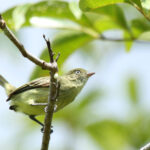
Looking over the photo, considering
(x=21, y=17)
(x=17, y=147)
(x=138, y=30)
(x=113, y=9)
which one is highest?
(x=21, y=17)

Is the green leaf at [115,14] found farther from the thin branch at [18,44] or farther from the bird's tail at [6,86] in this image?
the bird's tail at [6,86]

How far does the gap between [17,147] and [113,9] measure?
317 cm

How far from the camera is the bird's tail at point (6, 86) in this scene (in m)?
5.51

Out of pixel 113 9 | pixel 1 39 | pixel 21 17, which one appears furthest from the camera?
pixel 1 39

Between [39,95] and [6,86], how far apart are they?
0.92m

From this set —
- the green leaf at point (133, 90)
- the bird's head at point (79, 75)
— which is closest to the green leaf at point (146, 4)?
the bird's head at point (79, 75)

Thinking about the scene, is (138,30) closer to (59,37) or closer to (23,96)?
(59,37)

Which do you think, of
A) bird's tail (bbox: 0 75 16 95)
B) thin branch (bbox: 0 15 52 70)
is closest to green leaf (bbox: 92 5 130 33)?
thin branch (bbox: 0 15 52 70)

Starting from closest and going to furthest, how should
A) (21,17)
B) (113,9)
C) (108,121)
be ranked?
(21,17) < (113,9) < (108,121)

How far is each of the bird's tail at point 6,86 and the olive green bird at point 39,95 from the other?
10cm

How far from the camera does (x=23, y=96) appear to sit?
5027 millimetres

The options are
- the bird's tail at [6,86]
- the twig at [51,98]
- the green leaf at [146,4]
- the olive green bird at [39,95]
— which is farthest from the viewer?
the bird's tail at [6,86]

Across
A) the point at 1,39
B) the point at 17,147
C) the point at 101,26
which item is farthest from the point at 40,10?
the point at 1,39

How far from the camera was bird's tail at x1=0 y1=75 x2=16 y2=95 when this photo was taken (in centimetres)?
551
